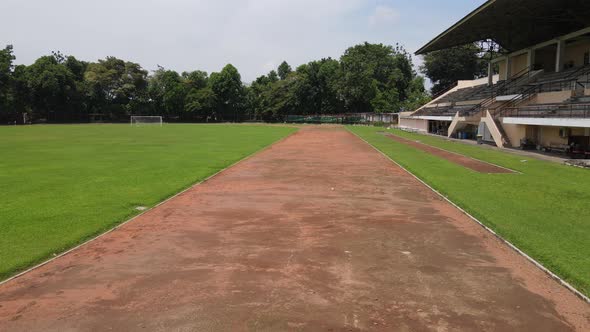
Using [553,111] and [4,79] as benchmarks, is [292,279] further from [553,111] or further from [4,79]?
[4,79]

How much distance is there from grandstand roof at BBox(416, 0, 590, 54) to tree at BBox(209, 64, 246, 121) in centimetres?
6985

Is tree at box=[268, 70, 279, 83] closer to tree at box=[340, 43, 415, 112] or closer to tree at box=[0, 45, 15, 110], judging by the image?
tree at box=[340, 43, 415, 112]

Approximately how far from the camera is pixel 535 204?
13.8m

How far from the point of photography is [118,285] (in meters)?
7.45

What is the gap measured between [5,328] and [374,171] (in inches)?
713

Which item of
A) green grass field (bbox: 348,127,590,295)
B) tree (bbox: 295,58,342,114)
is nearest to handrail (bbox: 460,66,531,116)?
green grass field (bbox: 348,127,590,295)

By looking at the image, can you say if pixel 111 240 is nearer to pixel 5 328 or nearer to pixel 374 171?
pixel 5 328

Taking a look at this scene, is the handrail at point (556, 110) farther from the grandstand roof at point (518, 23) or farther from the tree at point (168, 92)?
the tree at point (168, 92)

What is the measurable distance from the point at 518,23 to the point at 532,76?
574 centimetres

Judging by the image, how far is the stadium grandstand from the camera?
30.0 m

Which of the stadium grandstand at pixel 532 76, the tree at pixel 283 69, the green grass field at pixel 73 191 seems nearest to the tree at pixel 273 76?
the tree at pixel 283 69

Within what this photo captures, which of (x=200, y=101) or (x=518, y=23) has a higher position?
(x=518, y=23)

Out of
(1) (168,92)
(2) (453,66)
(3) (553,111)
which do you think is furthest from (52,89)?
(3) (553,111)

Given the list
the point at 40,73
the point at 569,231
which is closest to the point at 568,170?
the point at 569,231
